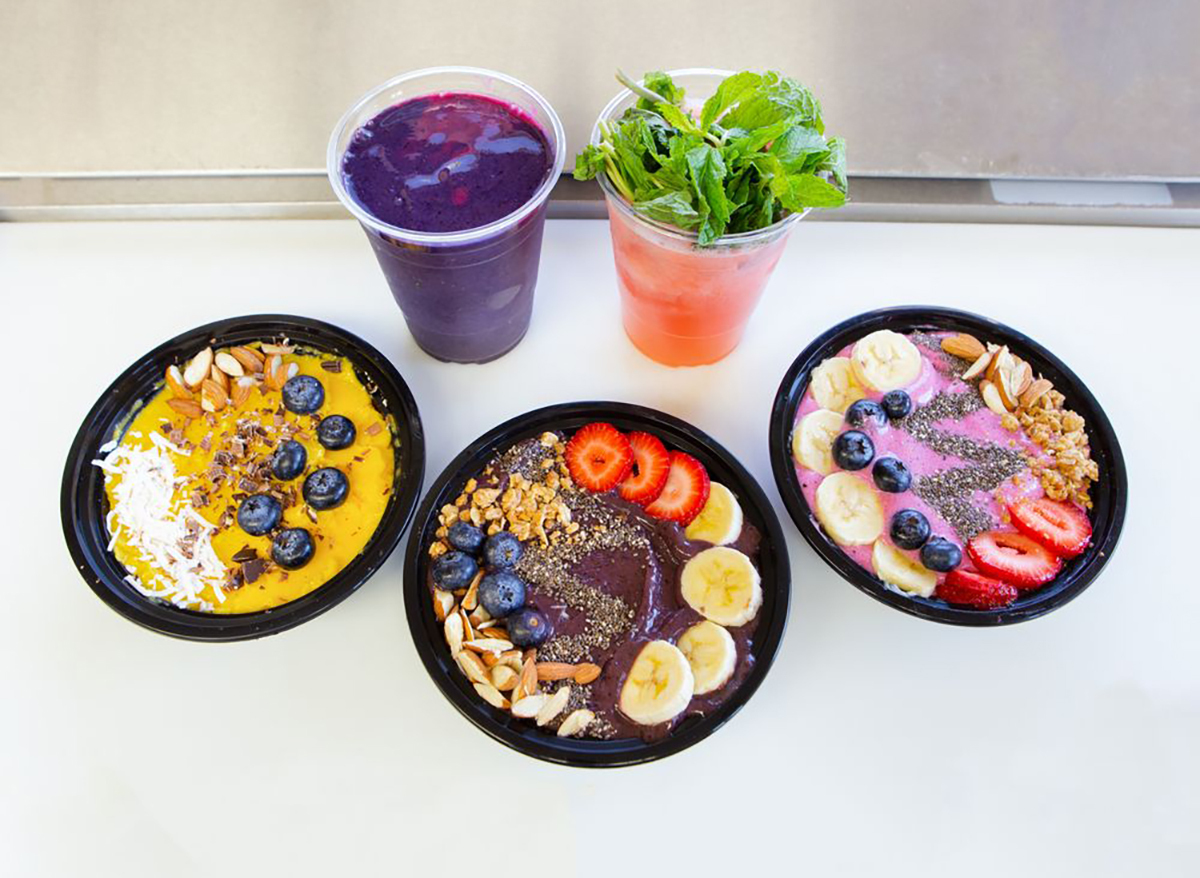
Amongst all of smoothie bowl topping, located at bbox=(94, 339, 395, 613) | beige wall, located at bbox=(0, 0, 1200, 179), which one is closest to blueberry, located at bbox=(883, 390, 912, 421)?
beige wall, located at bbox=(0, 0, 1200, 179)

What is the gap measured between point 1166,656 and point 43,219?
6.05 feet

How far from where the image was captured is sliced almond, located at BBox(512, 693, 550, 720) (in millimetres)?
1004

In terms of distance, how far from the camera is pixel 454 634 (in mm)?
1034

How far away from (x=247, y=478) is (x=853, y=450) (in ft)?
2.67

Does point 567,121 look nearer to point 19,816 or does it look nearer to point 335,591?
point 335,591

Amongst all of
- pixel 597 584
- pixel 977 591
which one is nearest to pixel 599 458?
pixel 597 584

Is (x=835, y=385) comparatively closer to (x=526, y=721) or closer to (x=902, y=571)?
(x=902, y=571)

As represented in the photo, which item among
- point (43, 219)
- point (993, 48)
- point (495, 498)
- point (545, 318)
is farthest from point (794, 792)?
point (43, 219)

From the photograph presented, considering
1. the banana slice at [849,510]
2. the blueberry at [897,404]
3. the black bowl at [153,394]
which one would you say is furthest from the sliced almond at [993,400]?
the black bowl at [153,394]

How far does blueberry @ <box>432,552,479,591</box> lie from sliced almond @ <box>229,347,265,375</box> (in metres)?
0.41

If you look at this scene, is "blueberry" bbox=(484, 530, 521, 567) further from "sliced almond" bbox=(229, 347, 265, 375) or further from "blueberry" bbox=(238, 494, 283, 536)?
"sliced almond" bbox=(229, 347, 265, 375)

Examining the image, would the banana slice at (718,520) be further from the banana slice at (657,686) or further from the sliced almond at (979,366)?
the sliced almond at (979,366)

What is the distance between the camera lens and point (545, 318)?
1.39 m

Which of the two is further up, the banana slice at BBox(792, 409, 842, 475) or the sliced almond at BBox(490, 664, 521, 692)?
the banana slice at BBox(792, 409, 842, 475)
